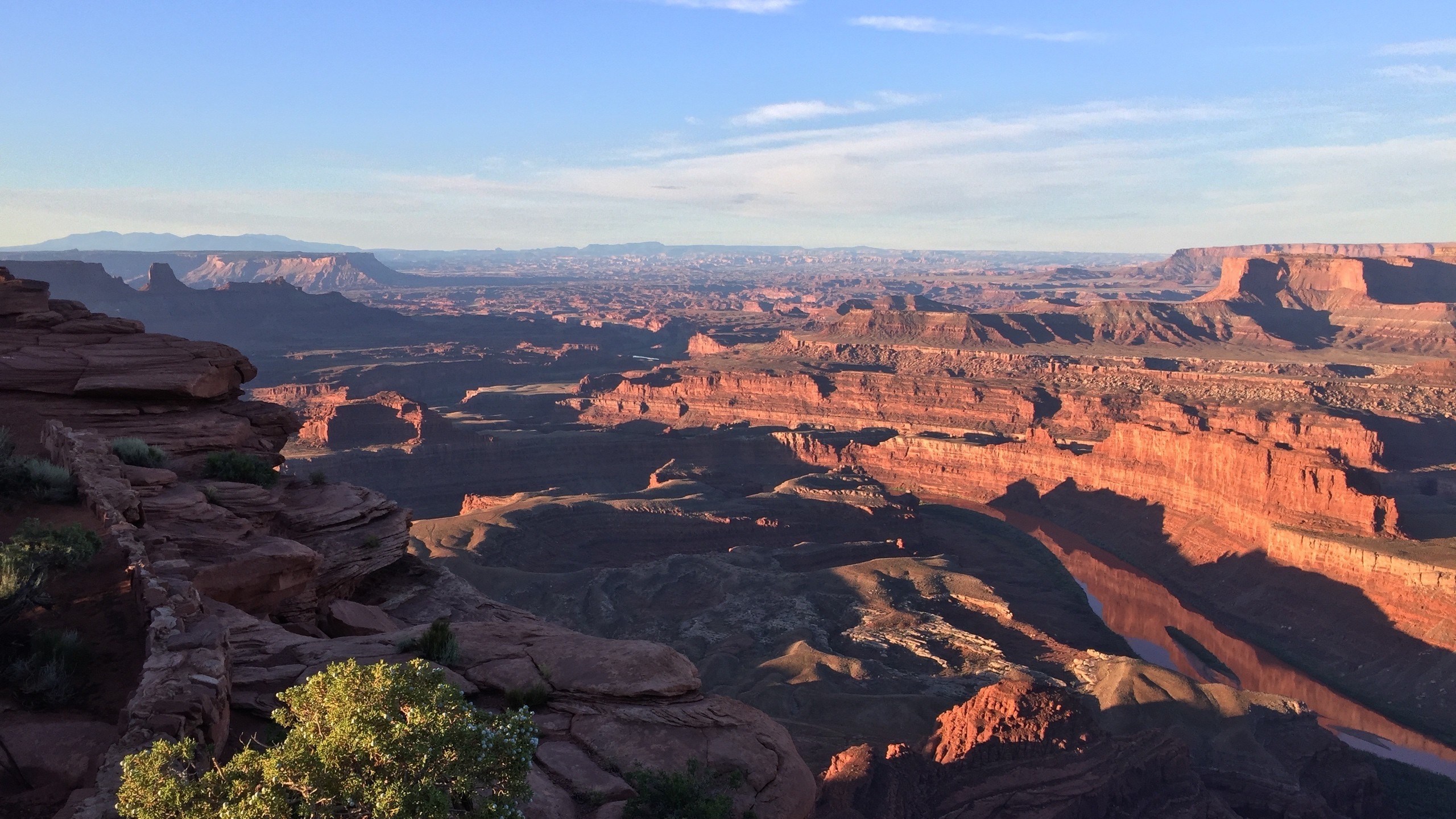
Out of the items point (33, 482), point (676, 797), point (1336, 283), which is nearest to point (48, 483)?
point (33, 482)

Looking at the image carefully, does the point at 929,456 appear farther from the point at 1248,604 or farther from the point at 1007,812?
the point at 1007,812

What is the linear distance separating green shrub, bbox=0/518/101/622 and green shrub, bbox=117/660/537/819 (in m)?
5.19

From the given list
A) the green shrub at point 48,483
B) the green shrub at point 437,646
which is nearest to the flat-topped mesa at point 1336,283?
the green shrub at point 437,646

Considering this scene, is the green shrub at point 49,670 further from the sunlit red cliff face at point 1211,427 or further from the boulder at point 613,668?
the sunlit red cliff face at point 1211,427

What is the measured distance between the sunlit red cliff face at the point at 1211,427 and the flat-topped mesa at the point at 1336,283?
53 cm

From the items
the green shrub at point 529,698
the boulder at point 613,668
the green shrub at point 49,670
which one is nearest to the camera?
the green shrub at point 49,670

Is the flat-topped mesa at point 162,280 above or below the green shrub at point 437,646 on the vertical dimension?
above

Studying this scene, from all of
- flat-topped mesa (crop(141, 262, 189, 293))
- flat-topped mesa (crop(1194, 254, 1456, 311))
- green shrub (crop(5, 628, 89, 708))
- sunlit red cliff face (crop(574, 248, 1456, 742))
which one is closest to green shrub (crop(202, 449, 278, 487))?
green shrub (crop(5, 628, 89, 708))

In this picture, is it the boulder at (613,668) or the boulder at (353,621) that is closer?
the boulder at (613,668)

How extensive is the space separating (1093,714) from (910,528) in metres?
30.3

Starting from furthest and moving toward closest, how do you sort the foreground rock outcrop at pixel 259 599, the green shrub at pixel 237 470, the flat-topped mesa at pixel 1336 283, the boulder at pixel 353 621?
the flat-topped mesa at pixel 1336 283 → the green shrub at pixel 237 470 → the boulder at pixel 353 621 → the foreground rock outcrop at pixel 259 599

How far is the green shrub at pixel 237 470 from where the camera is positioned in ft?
65.6

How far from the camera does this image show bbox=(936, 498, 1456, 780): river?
40.5 meters

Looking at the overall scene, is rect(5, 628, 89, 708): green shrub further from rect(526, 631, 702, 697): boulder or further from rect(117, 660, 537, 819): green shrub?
rect(526, 631, 702, 697): boulder
